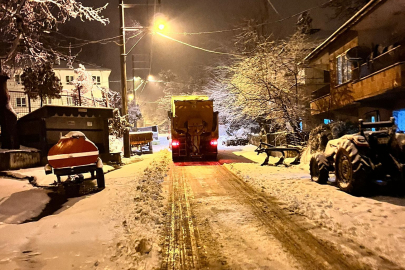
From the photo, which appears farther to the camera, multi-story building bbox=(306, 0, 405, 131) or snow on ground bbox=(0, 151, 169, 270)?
multi-story building bbox=(306, 0, 405, 131)

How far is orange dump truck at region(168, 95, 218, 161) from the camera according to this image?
50.5ft

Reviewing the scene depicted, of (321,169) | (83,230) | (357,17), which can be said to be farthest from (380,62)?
(83,230)

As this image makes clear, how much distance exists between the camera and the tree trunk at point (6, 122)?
477 inches

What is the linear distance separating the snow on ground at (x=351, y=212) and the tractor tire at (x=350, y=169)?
0.71 ft

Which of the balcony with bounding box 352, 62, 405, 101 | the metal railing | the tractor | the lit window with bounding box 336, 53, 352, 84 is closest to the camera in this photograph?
the tractor

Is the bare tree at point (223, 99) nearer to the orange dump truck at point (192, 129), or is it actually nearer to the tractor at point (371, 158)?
the orange dump truck at point (192, 129)

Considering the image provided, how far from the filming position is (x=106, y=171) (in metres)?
12.5

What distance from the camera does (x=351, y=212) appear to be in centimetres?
543

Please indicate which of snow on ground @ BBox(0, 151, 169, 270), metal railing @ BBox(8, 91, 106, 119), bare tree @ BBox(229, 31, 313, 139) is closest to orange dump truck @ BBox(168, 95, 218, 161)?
bare tree @ BBox(229, 31, 313, 139)

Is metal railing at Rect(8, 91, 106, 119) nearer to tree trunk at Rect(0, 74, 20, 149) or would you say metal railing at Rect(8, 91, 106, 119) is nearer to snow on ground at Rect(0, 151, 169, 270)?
tree trunk at Rect(0, 74, 20, 149)

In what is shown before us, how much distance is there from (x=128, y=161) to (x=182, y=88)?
37.5 meters

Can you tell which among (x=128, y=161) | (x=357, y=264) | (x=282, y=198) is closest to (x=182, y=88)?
(x=128, y=161)

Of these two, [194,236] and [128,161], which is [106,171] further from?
[194,236]

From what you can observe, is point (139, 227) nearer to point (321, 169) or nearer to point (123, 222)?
point (123, 222)
